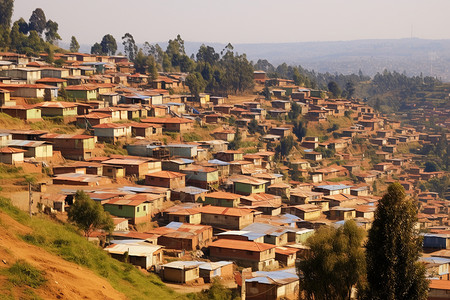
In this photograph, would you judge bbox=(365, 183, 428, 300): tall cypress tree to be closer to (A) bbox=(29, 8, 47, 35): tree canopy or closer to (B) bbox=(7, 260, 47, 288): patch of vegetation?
(B) bbox=(7, 260, 47, 288): patch of vegetation

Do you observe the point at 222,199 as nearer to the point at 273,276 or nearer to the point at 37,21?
the point at 273,276

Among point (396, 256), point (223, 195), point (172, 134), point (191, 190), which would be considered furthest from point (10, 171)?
point (396, 256)

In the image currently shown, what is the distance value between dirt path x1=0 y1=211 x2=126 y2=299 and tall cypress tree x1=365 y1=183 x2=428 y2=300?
6.10 meters

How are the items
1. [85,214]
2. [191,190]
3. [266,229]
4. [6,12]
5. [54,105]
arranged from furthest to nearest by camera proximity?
1. [6,12]
2. [54,105]
3. [191,190]
4. [266,229]
5. [85,214]

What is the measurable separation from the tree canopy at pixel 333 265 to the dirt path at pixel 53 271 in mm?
5779

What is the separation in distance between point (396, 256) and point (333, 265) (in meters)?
3.25

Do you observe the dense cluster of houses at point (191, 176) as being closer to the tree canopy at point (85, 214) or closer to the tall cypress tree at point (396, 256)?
the tree canopy at point (85, 214)

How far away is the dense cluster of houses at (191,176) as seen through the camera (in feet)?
81.9

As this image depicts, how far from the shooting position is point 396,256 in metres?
15.5

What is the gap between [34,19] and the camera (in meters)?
69.6

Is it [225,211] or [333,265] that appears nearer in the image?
[333,265]

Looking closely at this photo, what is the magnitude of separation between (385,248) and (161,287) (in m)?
7.47

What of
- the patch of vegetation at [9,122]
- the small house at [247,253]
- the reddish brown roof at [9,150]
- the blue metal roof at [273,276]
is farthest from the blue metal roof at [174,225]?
the patch of vegetation at [9,122]

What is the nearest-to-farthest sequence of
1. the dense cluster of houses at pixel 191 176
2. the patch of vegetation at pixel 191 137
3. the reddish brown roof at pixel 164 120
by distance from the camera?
the dense cluster of houses at pixel 191 176
the reddish brown roof at pixel 164 120
the patch of vegetation at pixel 191 137
